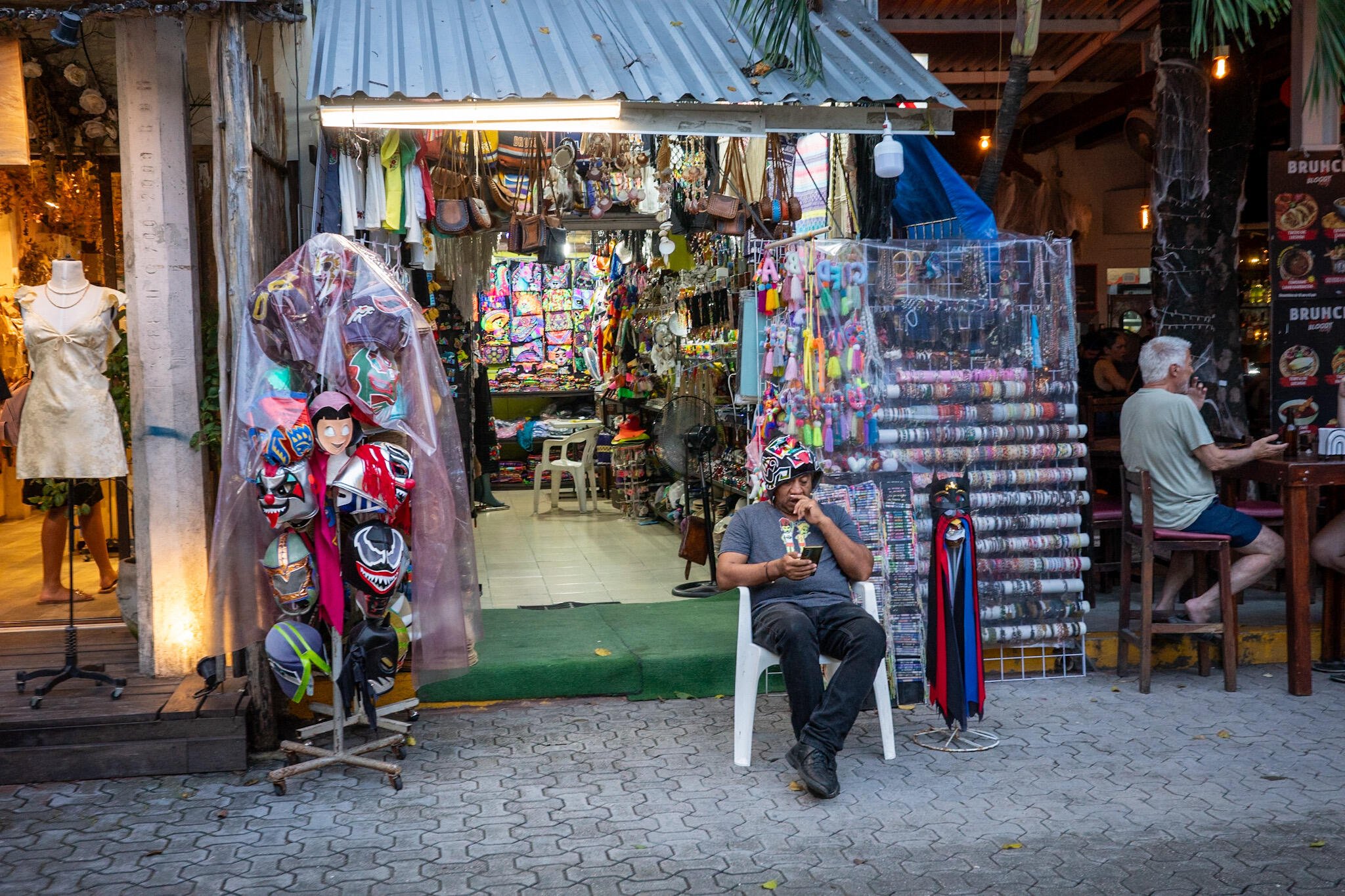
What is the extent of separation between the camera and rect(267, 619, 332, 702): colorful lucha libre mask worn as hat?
4250mm

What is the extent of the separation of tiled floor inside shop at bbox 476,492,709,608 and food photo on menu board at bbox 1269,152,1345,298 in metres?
4.20

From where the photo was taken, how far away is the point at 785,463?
465 cm

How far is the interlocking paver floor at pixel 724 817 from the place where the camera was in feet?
11.7

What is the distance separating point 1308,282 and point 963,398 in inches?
119

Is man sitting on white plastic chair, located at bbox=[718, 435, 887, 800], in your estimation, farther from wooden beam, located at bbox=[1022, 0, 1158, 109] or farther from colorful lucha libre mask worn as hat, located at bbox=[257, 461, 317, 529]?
wooden beam, located at bbox=[1022, 0, 1158, 109]

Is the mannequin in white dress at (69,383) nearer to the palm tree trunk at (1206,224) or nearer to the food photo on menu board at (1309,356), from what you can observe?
the palm tree trunk at (1206,224)

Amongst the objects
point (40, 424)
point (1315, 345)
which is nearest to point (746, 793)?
point (40, 424)

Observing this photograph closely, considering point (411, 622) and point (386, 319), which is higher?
point (386, 319)

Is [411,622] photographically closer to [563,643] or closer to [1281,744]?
[563,643]

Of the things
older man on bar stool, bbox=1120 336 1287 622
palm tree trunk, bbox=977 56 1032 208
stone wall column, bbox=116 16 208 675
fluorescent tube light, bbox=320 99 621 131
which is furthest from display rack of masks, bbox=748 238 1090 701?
stone wall column, bbox=116 16 208 675

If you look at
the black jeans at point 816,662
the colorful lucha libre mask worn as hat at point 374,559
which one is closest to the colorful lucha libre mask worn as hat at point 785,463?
the black jeans at point 816,662

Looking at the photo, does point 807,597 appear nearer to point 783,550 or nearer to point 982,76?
point 783,550

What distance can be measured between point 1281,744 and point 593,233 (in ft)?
24.7

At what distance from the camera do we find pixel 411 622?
15.2 feet
